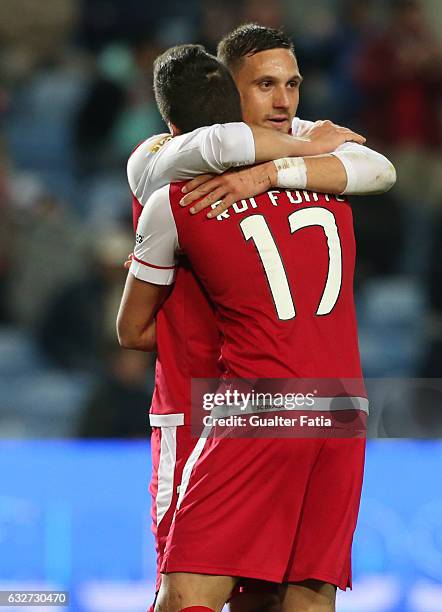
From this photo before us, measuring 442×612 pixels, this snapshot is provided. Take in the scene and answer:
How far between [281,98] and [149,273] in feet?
1.89

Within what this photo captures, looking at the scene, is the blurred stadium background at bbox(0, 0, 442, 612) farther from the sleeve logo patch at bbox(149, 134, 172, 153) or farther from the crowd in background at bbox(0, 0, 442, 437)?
the sleeve logo patch at bbox(149, 134, 172, 153)

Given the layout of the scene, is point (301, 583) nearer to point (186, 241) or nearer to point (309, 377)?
point (309, 377)

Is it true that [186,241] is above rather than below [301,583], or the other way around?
above

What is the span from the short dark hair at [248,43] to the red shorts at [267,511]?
1.00m

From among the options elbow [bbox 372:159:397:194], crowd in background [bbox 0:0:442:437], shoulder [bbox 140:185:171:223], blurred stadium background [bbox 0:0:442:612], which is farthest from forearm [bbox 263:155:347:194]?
crowd in background [bbox 0:0:442:437]

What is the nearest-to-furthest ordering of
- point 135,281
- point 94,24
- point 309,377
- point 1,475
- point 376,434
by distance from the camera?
point 309,377 < point 135,281 < point 376,434 < point 1,475 < point 94,24

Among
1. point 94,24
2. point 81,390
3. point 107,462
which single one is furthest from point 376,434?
point 94,24

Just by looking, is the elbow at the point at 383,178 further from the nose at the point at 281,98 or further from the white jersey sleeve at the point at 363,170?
the nose at the point at 281,98

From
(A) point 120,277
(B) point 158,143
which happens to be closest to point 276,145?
(B) point 158,143

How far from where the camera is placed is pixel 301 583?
286 cm

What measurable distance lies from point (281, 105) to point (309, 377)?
747 millimetres

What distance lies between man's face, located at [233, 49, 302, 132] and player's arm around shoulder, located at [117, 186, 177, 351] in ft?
1.33

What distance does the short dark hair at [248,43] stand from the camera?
3.14 meters

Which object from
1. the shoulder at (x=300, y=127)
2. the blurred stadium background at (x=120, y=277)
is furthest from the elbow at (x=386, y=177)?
the blurred stadium background at (x=120, y=277)
